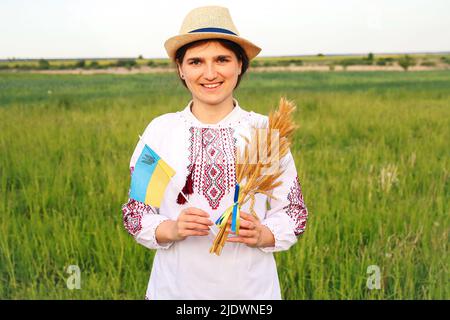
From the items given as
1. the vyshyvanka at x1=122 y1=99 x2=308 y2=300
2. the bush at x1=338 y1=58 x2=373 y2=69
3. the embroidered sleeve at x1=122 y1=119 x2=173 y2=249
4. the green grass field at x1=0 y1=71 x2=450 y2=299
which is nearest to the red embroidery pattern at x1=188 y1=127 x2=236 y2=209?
the vyshyvanka at x1=122 y1=99 x2=308 y2=300

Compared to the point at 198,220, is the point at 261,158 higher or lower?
higher

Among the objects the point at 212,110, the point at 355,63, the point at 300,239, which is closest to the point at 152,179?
the point at 212,110

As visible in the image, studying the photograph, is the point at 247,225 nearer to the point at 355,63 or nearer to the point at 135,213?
the point at 135,213

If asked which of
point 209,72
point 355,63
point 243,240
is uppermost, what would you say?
point 355,63

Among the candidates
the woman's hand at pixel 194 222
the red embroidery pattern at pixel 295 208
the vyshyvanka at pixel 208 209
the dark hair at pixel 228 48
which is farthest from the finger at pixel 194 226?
the dark hair at pixel 228 48

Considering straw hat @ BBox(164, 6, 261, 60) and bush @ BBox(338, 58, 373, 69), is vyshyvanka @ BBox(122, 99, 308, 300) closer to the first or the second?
straw hat @ BBox(164, 6, 261, 60)

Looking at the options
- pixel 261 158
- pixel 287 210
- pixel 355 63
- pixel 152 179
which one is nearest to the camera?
pixel 261 158

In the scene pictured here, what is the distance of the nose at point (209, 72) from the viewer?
45.4 inches

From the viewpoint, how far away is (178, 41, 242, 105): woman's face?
116cm

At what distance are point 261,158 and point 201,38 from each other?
1.09 feet

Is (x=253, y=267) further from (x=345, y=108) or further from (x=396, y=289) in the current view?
(x=345, y=108)

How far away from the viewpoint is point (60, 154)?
4.21 metres

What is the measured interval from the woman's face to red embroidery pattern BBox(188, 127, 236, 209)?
0.08 meters

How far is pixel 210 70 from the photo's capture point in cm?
115
